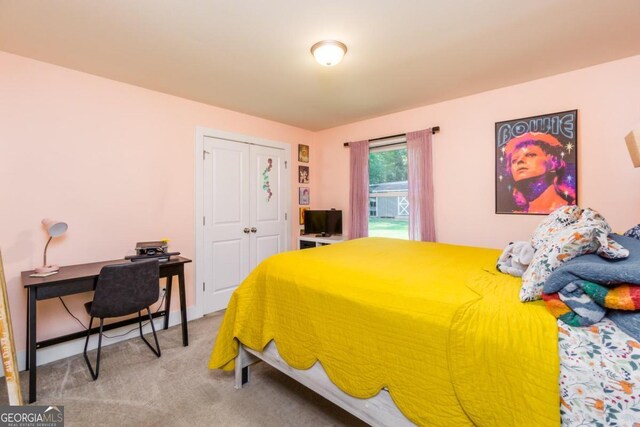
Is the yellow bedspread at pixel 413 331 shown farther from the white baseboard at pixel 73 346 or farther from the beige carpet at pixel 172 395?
the white baseboard at pixel 73 346

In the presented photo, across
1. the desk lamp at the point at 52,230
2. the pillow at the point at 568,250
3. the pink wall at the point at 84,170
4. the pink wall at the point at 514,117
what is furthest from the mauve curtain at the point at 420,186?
the desk lamp at the point at 52,230

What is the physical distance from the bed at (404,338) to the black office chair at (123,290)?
821 mm

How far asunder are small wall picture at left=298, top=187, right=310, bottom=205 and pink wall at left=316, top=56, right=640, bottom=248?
3.42 ft

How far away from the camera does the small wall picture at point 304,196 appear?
4.44m

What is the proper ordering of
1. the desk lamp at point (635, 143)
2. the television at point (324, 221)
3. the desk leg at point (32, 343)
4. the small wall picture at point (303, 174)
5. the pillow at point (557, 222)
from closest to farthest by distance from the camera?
1. the pillow at point (557, 222)
2. the desk lamp at point (635, 143)
3. the desk leg at point (32, 343)
4. the television at point (324, 221)
5. the small wall picture at point (303, 174)

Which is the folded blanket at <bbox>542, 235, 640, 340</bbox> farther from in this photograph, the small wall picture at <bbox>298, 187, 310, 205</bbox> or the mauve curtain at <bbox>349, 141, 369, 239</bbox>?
the small wall picture at <bbox>298, 187, 310, 205</bbox>

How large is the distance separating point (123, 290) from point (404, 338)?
2088mm

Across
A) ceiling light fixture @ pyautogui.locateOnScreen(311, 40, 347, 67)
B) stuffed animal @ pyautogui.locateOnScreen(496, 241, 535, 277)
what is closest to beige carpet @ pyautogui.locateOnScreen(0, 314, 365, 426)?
stuffed animal @ pyautogui.locateOnScreen(496, 241, 535, 277)

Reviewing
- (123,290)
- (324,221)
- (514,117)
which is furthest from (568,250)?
(324,221)

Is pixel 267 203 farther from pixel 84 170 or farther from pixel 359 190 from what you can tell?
pixel 84 170

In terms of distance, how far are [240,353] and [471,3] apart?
263 centimetres

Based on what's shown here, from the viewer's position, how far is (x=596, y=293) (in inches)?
36.4

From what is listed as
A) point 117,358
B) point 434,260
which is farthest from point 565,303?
point 117,358

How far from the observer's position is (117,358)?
2379 mm
